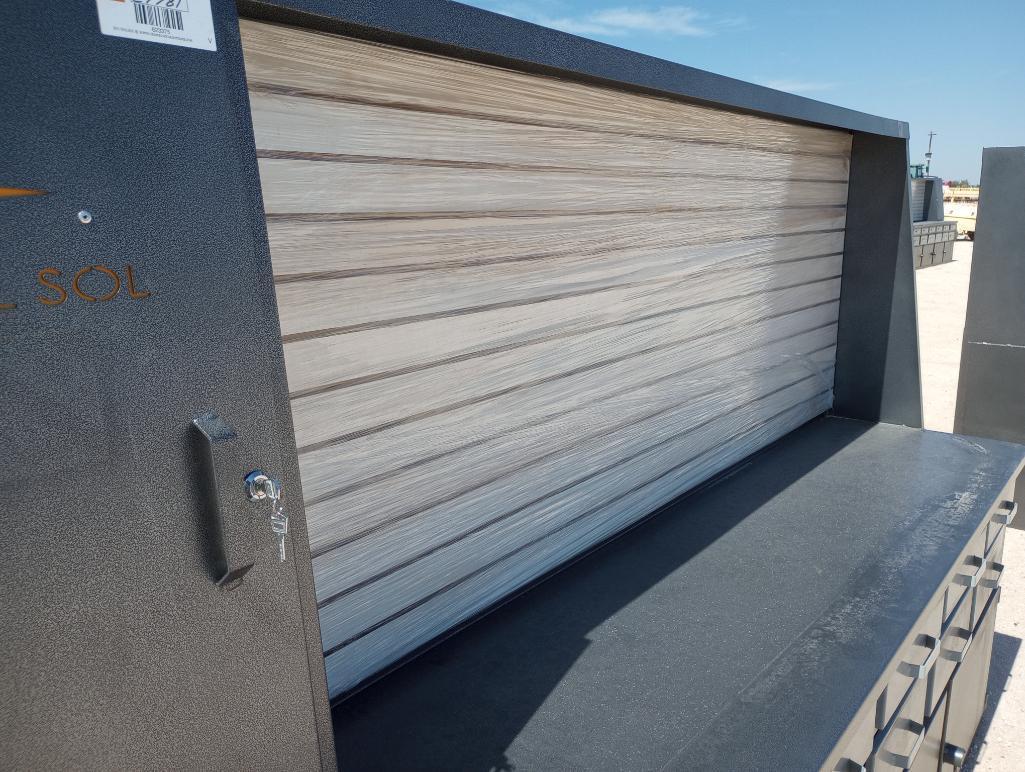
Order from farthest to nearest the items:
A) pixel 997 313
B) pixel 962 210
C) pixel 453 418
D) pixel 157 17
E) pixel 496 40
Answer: pixel 962 210, pixel 997 313, pixel 453 418, pixel 496 40, pixel 157 17

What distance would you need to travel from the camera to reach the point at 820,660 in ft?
6.51

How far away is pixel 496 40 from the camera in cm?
165

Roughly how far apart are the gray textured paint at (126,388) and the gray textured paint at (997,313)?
202 inches

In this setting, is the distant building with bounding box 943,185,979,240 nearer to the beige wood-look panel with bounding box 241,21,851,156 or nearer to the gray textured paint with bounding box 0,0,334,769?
the beige wood-look panel with bounding box 241,21,851,156

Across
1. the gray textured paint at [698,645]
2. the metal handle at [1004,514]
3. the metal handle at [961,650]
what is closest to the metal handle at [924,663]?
the gray textured paint at [698,645]

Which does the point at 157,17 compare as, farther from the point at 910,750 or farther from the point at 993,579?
the point at 993,579

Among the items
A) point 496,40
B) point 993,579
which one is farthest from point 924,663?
point 496,40

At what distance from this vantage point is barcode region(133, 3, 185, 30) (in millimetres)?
882

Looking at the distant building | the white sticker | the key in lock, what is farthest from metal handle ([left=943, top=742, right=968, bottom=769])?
the distant building

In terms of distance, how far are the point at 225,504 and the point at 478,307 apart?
3.73 ft

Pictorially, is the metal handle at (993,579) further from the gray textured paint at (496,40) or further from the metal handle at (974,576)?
the gray textured paint at (496,40)

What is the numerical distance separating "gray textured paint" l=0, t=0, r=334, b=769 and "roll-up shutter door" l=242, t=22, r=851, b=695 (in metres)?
0.57

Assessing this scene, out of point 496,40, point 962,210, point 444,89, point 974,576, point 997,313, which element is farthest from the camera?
point 962,210

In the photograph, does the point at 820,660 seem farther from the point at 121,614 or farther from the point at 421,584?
the point at 121,614
